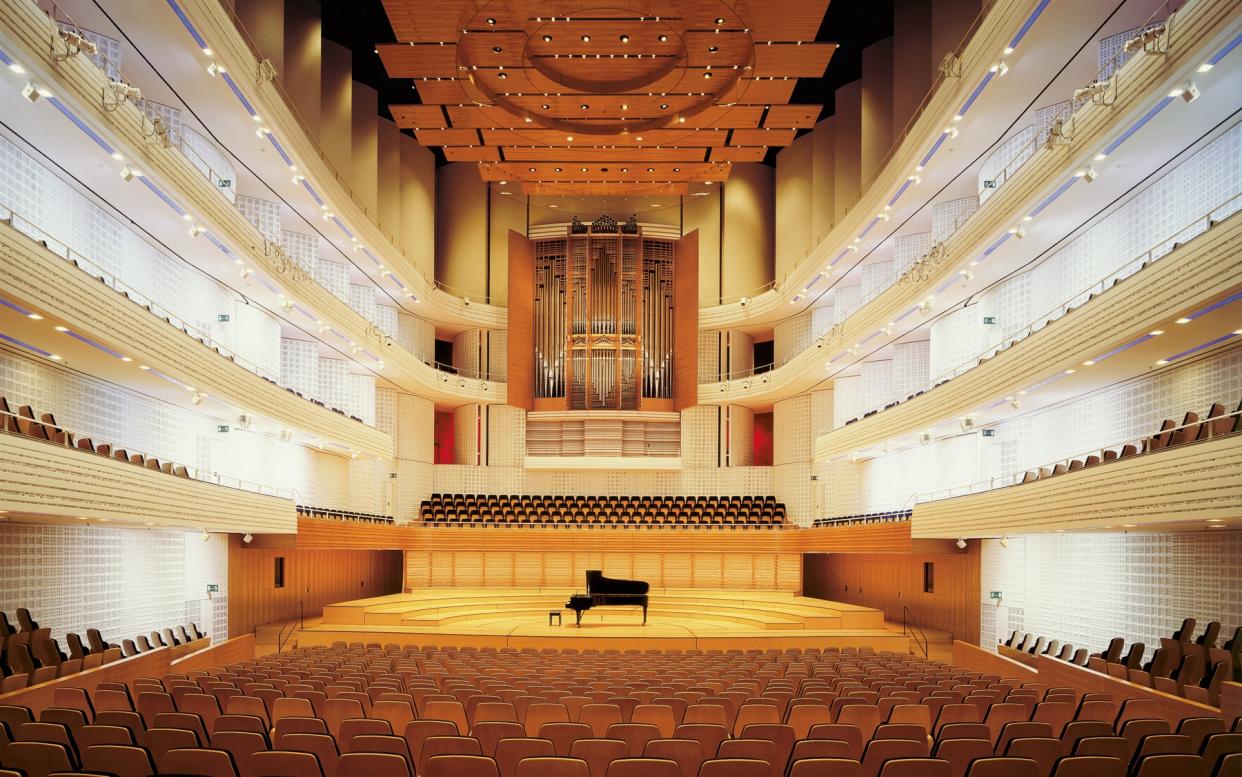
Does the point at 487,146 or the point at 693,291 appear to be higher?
the point at 487,146

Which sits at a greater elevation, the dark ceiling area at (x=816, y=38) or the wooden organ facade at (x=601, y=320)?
the dark ceiling area at (x=816, y=38)

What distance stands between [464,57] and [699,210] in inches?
487

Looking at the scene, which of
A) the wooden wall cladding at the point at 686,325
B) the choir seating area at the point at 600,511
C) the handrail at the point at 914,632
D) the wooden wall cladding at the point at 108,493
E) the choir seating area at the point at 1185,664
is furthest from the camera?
the wooden wall cladding at the point at 686,325

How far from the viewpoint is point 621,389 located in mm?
24953

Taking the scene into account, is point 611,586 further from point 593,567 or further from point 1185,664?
point 1185,664

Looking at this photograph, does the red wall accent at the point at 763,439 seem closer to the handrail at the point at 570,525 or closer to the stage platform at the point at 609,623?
the handrail at the point at 570,525

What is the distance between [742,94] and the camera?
1595 centimetres

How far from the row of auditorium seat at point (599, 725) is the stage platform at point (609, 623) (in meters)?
4.66

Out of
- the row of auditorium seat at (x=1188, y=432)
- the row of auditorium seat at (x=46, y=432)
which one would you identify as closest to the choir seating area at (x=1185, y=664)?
the row of auditorium seat at (x=1188, y=432)

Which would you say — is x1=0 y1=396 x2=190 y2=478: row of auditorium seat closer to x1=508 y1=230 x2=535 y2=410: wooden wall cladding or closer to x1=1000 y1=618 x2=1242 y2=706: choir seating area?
x1=1000 y1=618 x2=1242 y2=706: choir seating area

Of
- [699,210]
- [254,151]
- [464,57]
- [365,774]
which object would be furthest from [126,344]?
[699,210]

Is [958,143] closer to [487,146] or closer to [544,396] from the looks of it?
[487,146]

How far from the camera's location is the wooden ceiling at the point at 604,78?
13703mm

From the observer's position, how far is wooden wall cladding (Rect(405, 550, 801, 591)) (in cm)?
2292
